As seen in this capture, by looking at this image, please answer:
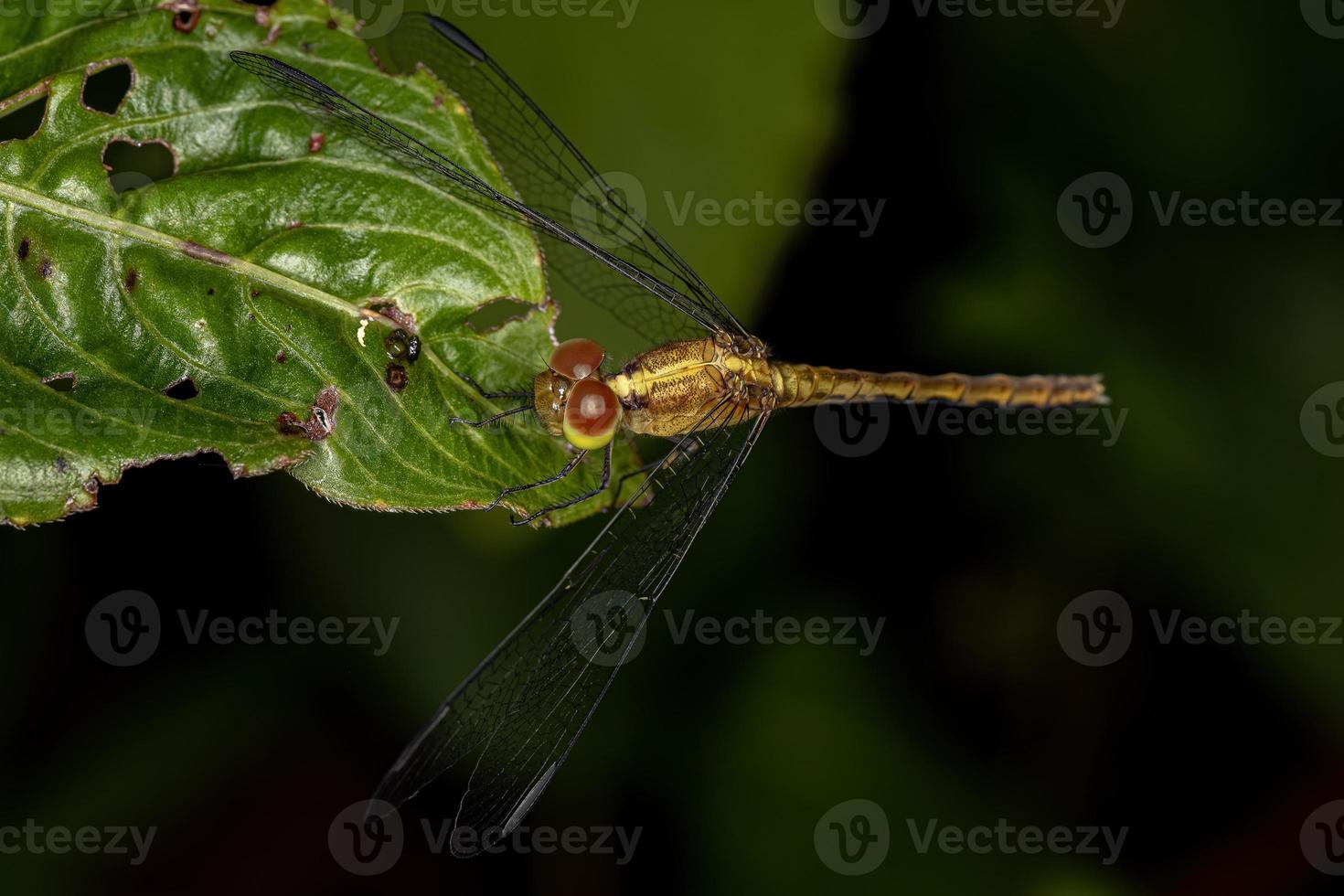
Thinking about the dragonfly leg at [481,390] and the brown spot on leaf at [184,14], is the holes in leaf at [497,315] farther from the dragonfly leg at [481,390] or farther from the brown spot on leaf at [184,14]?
the brown spot on leaf at [184,14]

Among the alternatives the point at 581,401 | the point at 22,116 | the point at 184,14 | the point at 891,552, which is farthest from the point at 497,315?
the point at 891,552

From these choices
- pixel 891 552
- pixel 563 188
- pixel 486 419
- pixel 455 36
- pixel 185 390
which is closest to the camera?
pixel 185 390

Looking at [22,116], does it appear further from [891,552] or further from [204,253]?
[891,552]

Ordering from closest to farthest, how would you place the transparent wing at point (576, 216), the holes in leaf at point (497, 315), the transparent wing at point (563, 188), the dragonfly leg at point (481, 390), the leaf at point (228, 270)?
the leaf at point (228, 270) < the dragonfly leg at point (481, 390) < the holes in leaf at point (497, 315) < the transparent wing at point (576, 216) < the transparent wing at point (563, 188)

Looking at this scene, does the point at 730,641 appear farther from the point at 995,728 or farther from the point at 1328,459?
the point at 1328,459

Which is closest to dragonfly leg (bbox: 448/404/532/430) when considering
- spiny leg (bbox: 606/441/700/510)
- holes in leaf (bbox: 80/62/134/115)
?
spiny leg (bbox: 606/441/700/510)

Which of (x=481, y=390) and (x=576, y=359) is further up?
(x=576, y=359)

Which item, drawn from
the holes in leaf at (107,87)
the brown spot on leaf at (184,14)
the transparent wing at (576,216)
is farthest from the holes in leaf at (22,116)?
the transparent wing at (576,216)
